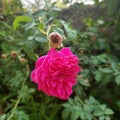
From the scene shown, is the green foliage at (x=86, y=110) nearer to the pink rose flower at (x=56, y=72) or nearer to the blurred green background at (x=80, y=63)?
the blurred green background at (x=80, y=63)

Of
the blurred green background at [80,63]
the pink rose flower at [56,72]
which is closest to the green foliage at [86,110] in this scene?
the blurred green background at [80,63]

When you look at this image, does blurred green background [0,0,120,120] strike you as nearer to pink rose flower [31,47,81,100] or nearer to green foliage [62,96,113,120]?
green foliage [62,96,113,120]

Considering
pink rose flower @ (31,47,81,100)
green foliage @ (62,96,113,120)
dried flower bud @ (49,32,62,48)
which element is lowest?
green foliage @ (62,96,113,120)

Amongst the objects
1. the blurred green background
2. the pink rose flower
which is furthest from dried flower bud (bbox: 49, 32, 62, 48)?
the blurred green background

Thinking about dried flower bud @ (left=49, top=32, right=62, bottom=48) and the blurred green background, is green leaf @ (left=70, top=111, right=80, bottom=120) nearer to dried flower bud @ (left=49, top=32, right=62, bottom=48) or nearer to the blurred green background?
the blurred green background

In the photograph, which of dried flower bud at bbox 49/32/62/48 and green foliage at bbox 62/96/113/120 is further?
green foliage at bbox 62/96/113/120

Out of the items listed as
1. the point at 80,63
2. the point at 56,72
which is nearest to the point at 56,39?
the point at 56,72

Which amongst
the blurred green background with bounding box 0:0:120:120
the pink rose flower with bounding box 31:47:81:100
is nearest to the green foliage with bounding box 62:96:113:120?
the blurred green background with bounding box 0:0:120:120

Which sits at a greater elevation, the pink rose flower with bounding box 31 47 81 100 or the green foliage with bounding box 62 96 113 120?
the pink rose flower with bounding box 31 47 81 100
